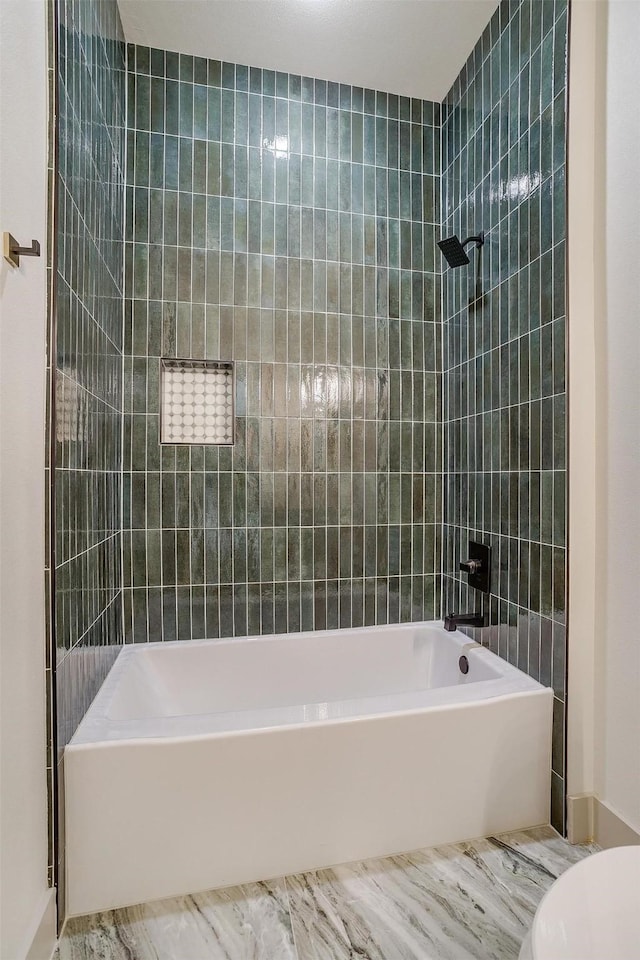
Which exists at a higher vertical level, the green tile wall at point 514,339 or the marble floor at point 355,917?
the green tile wall at point 514,339

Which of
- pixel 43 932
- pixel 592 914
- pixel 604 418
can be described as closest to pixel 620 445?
pixel 604 418

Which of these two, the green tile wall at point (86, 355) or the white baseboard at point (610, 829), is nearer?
the green tile wall at point (86, 355)

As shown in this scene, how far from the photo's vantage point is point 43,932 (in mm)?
1193

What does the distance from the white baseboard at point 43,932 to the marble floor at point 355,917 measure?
0.05 meters

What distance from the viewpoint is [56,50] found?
1260 millimetres

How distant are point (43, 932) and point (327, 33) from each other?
3.16 metres

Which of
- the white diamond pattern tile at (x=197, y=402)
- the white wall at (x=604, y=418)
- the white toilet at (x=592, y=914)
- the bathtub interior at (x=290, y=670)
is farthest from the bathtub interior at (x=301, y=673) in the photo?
the white diamond pattern tile at (x=197, y=402)

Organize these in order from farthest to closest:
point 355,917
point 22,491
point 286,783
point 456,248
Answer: point 456,248 < point 286,783 < point 355,917 < point 22,491

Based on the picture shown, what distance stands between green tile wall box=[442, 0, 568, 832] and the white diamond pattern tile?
1.08m

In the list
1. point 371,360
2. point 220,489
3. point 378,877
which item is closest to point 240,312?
point 371,360

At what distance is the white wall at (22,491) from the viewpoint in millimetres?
1032

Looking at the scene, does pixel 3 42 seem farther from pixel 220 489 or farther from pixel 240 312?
pixel 220 489

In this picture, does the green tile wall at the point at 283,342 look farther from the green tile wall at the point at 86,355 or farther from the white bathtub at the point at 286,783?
the white bathtub at the point at 286,783

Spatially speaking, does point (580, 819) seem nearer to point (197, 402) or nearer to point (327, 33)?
point (197, 402)
